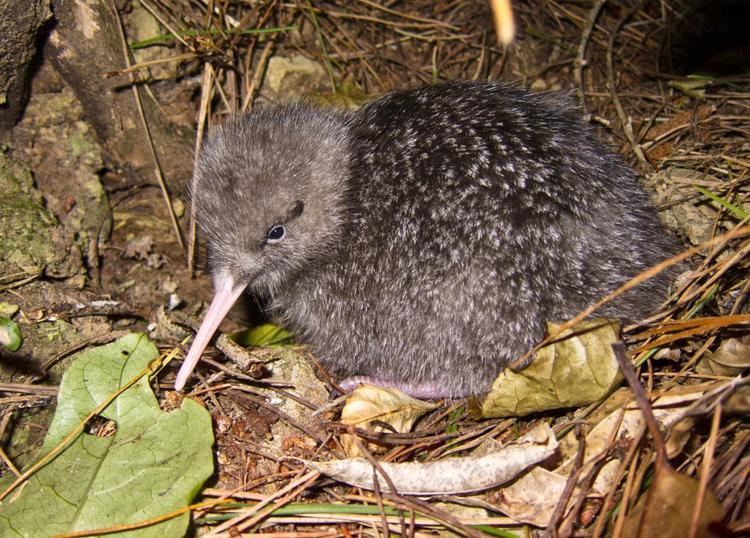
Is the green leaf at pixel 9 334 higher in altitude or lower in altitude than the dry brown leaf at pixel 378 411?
higher

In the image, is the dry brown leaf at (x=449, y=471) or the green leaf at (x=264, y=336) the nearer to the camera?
the dry brown leaf at (x=449, y=471)

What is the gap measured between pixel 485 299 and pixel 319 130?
51.7 inches

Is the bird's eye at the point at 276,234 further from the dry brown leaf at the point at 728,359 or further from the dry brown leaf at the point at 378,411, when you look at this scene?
the dry brown leaf at the point at 728,359

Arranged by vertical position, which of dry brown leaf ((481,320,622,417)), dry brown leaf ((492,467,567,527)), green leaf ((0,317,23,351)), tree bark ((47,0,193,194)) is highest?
tree bark ((47,0,193,194))

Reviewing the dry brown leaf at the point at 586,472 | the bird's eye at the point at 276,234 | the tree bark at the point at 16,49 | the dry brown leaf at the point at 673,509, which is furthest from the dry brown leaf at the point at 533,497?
the tree bark at the point at 16,49

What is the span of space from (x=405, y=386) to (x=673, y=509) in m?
1.46

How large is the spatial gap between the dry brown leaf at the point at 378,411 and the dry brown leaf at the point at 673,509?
1.14 metres

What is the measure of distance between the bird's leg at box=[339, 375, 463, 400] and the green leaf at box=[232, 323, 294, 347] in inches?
25.8

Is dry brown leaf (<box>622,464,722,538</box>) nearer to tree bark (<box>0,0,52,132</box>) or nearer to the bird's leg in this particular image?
the bird's leg

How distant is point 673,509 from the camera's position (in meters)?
2.34

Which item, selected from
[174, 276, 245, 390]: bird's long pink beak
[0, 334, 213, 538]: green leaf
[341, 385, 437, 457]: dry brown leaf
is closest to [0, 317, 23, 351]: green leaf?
[0, 334, 213, 538]: green leaf

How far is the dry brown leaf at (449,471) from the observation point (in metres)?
2.65

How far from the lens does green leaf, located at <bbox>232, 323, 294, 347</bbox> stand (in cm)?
408

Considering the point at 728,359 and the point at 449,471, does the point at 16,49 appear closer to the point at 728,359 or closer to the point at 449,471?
the point at 449,471
